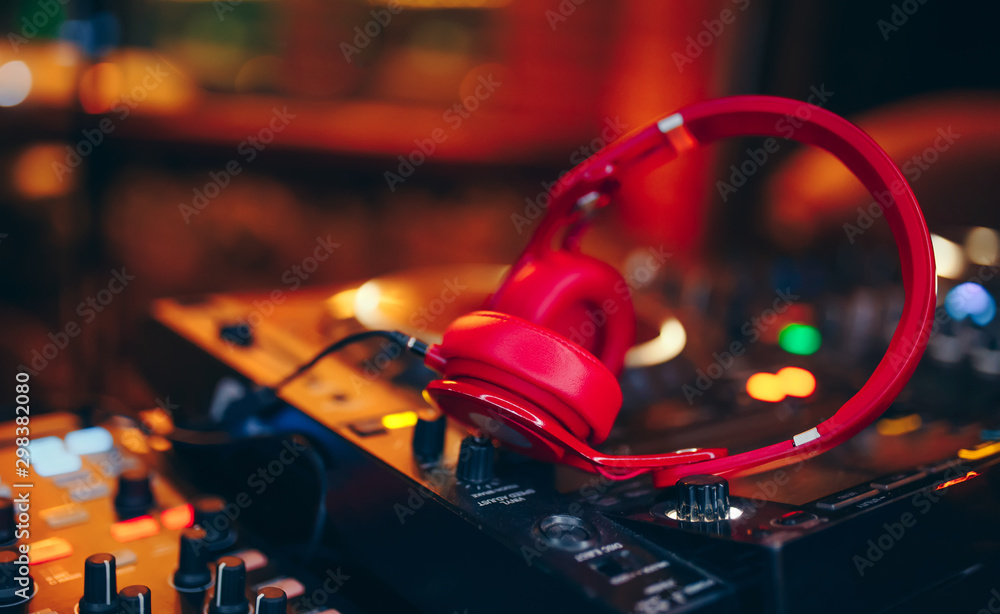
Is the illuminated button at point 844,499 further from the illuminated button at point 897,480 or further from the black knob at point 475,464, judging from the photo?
the black knob at point 475,464

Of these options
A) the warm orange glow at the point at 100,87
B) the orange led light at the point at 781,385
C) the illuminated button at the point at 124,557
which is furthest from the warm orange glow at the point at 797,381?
the warm orange glow at the point at 100,87

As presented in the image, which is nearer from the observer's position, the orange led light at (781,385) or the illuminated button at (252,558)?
the illuminated button at (252,558)

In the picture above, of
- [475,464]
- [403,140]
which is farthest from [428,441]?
[403,140]

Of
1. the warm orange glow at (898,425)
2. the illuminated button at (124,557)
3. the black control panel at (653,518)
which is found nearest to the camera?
the black control panel at (653,518)

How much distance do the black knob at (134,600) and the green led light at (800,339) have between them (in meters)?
0.62

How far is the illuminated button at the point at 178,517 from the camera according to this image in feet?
1.94

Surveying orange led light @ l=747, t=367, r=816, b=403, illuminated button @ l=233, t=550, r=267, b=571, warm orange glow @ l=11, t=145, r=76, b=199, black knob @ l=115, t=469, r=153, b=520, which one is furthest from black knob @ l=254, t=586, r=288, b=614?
warm orange glow @ l=11, t=145, r=76, b=199

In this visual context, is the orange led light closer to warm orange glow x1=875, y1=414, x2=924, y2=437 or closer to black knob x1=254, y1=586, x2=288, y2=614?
warm orange glow x1=875, y1=414, x2=924, y2=437

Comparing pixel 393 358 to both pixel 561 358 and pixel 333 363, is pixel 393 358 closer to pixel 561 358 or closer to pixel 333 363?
pixel 333 363

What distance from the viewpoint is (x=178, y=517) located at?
60 centimetres

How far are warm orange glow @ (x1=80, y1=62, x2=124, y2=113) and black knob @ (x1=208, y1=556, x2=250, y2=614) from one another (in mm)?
1173

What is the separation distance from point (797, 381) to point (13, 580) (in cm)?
63

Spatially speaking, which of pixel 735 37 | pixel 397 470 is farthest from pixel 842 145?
pixel 735 37

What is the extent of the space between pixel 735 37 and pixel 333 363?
93 centimetres
